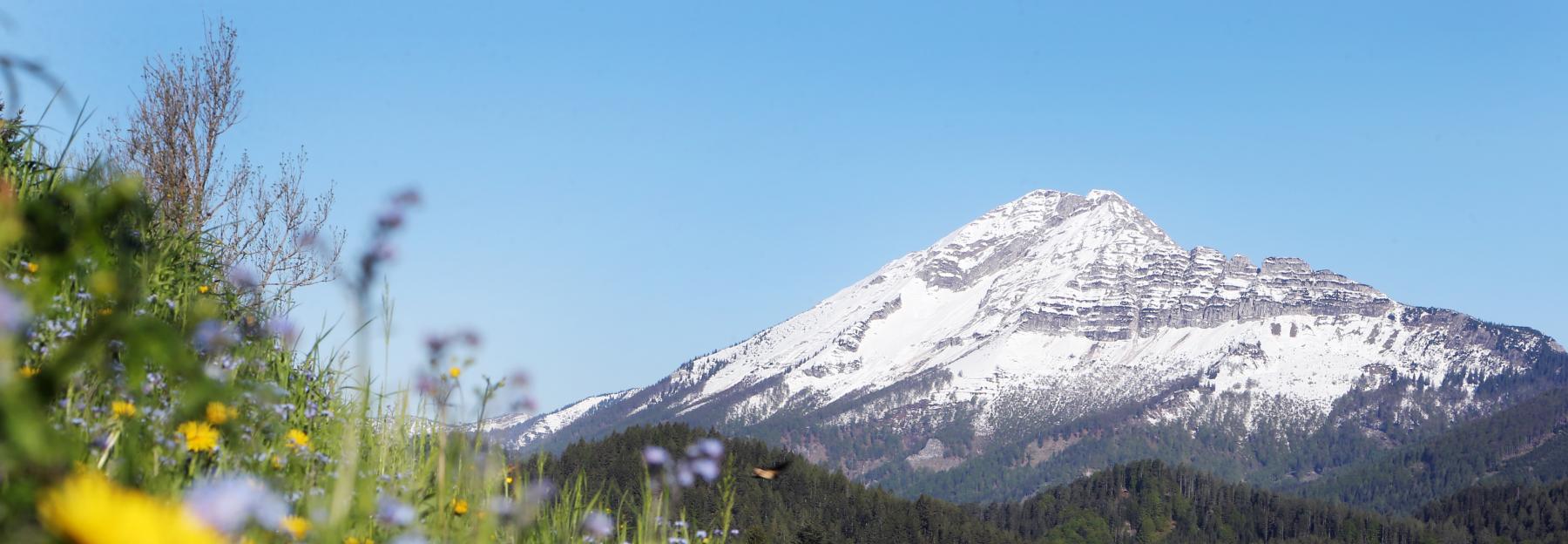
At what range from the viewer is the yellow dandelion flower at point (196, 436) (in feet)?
11.8

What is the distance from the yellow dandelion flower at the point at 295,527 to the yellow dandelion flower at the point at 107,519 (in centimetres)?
222

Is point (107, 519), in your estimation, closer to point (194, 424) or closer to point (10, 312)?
point (10, 312)

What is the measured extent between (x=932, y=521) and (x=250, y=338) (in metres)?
168

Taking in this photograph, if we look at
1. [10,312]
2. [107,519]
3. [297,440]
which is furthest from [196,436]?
[107,519]

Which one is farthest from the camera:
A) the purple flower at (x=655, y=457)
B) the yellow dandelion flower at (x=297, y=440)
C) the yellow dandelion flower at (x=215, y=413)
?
the yellow dandelion flower at (x=297, y=440)

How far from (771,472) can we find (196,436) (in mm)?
1789

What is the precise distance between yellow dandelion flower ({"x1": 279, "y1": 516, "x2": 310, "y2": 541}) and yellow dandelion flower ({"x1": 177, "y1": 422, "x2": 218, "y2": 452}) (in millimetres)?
440

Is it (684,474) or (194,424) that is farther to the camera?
(684,474)

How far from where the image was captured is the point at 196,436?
3.63 m

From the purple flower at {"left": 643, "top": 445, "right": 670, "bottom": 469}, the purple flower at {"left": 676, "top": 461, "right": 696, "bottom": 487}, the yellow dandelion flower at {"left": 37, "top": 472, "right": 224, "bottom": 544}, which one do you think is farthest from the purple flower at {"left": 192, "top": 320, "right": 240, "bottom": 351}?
the purple flower at {"left": 676, "top": 461, "right": 696, "bottom": 487}

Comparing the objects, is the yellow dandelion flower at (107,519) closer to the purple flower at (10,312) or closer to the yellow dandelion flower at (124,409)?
the purple flower at (10,312)

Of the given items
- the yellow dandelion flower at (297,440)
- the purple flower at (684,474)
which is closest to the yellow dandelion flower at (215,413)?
the yellow dandelion flower at (297,440)

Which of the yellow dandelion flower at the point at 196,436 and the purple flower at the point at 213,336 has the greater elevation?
the purple flower at the point at 213,336

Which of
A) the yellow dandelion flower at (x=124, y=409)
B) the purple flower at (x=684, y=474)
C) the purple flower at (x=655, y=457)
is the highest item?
the yellow dandelion flower at (x=124, y=409)
